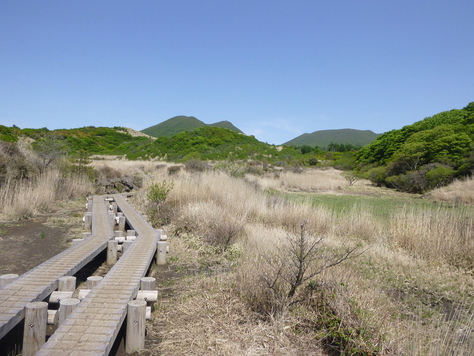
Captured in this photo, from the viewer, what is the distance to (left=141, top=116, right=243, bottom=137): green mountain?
9304 centimetres

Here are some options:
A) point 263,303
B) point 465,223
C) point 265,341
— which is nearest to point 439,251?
point 465,223

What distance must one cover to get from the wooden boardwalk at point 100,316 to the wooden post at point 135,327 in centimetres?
10

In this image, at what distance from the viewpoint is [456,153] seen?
25297 mm

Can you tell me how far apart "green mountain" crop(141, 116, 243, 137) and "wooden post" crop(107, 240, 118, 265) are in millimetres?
86378

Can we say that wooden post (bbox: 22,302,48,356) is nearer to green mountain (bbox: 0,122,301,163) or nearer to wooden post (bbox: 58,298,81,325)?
wooden post (bbox: 58,298,81,325)

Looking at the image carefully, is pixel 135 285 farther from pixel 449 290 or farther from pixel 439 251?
pixel 439 251

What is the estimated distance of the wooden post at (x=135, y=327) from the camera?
2.97 meters

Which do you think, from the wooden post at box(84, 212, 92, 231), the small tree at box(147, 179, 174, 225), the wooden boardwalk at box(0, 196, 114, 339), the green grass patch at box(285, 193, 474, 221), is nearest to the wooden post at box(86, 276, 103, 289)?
the wooden boardwalk at box(0, 196, 114, 339)

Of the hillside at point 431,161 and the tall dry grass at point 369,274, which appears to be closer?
the tall dry grass at point 369,274

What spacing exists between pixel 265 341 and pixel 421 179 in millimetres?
22473

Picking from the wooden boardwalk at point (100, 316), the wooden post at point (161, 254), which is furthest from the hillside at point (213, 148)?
the wooden boardwalk at point (100, 316)

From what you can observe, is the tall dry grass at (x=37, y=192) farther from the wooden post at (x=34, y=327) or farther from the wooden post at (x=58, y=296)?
the wooden post at (x=34, y=327)

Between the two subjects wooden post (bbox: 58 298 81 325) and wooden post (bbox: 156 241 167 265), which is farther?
wooden post (bbox: 156 241 167 265)

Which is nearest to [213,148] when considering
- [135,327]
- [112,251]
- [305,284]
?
[112,251]
